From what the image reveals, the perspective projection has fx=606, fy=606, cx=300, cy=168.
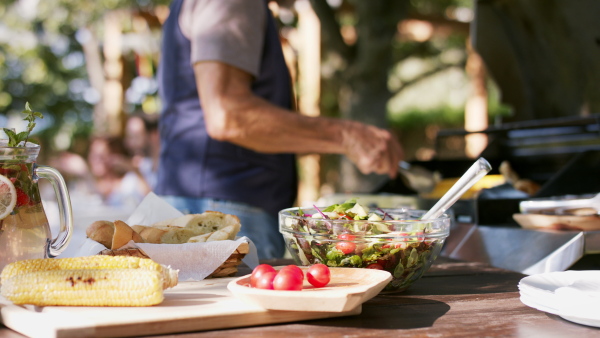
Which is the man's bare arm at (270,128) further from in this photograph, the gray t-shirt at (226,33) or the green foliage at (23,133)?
the green foliage at (23,133)

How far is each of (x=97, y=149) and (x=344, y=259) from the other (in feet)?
20.4

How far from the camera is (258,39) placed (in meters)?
2.53

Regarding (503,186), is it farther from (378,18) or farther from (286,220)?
(378,18)

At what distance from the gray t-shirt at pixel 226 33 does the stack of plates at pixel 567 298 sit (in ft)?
4.97

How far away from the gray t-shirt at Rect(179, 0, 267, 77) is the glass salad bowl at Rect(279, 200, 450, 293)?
1.15 meters

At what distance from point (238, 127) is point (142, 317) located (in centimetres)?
149

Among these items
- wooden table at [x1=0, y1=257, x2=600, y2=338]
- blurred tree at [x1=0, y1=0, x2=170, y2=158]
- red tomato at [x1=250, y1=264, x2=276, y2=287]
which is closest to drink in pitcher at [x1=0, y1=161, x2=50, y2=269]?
wooden table at [x1=0, y1=257, x2=600, y2=338]

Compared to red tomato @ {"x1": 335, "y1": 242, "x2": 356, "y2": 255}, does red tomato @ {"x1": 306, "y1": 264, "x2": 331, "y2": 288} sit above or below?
below

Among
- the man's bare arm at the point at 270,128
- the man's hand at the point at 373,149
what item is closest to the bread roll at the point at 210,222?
the man's bare arm at the point at 270,128

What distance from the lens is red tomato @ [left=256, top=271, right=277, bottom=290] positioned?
1138mm

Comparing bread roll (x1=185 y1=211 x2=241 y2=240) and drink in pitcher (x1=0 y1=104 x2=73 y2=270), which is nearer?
drink in pitcher (x1=0 y1=104 x2=73 y2=270)

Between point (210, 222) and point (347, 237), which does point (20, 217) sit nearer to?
→ point (210, 222)

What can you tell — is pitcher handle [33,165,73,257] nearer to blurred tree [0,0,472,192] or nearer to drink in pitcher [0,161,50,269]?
drink in pitcher [0,161,50,269]

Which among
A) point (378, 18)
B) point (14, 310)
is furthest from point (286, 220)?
point (378, 18)
